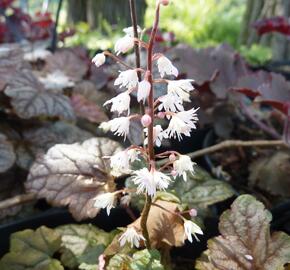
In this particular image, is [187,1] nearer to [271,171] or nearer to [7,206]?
[271,171]

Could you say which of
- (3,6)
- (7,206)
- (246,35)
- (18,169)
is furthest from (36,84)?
(246,35)

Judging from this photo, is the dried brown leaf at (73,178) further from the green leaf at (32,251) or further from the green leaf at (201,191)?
the green leaf at (201,191)

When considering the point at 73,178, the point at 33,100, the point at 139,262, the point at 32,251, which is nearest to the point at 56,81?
the point at 33,100

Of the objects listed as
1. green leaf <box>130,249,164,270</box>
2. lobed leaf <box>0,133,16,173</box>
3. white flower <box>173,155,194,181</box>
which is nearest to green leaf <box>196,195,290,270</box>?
green leaf <box>130,249,164,270</box>

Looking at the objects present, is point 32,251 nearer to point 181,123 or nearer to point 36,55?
point 181,123

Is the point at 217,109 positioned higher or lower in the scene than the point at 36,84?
lower

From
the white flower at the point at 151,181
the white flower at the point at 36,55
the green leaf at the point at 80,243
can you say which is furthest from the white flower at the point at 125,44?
the white flower at the point at 36,55
